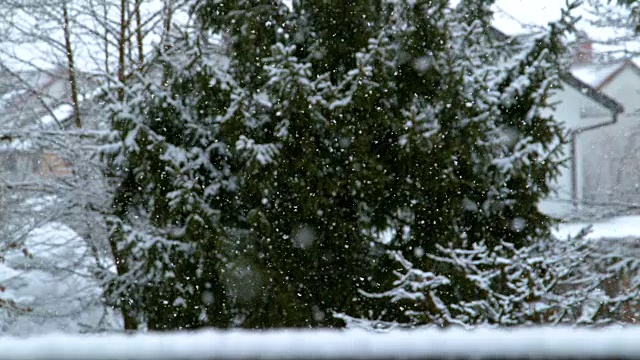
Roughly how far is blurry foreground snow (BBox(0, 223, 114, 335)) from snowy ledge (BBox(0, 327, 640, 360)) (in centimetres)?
1047

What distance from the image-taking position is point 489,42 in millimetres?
9508

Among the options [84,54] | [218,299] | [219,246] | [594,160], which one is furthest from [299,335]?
[594,160]

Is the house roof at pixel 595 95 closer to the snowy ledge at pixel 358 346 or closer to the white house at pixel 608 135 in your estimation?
the white house at pixel 608 135

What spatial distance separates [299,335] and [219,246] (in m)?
6.25

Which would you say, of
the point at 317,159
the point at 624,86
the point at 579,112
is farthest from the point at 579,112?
the point at 317,159

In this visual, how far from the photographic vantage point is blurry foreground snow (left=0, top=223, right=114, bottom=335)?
38.2ft

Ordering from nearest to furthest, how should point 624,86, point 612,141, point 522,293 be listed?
point 522,293 < point 612,141 < point 624,86

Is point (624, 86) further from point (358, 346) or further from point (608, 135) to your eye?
point (358, 346)

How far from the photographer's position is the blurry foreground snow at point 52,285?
1166cm

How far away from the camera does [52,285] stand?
495 inches

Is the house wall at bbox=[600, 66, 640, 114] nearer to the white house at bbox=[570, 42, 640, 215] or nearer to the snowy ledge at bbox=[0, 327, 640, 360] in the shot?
the white house at bbox=[570, 42, 640, 215]

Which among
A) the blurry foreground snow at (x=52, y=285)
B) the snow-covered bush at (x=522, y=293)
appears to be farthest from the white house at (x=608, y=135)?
the blurry foreground snow at (x=52, y=285)

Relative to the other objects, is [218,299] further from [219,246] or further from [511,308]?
[511,308]

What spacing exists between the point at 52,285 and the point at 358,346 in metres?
12.2
